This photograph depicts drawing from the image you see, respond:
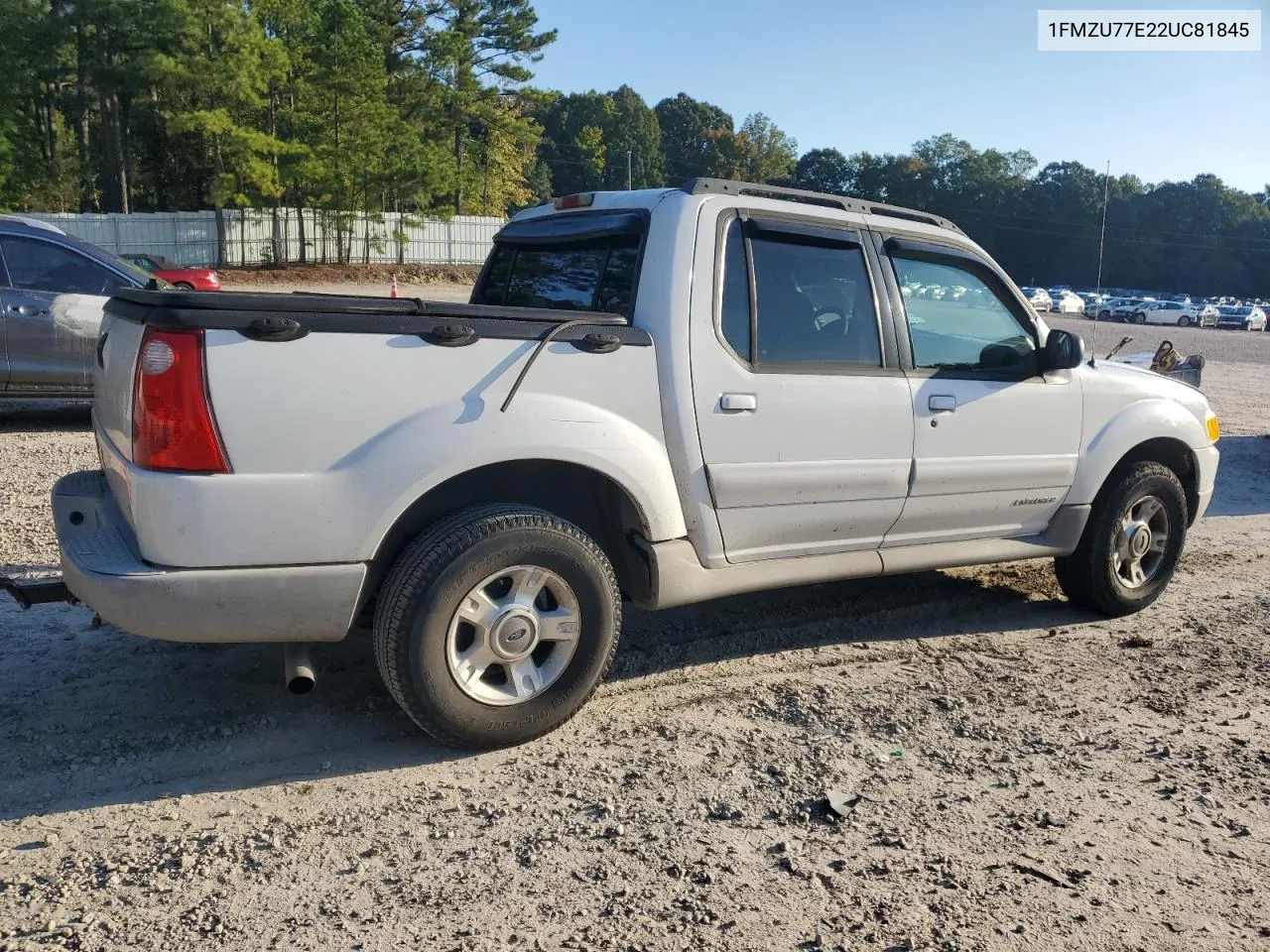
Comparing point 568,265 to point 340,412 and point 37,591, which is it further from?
point 37,591

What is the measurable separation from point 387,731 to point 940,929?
2.06 metres

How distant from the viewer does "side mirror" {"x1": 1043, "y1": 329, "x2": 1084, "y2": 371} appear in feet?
16.3

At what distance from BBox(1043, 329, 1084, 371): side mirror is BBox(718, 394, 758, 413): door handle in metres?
1.76

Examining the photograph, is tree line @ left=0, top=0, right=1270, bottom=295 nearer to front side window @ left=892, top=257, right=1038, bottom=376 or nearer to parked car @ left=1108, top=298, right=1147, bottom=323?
parked car @ left=1108, top=298, right=1147, bottom=323

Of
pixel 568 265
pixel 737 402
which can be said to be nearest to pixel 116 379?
pixel 568 265

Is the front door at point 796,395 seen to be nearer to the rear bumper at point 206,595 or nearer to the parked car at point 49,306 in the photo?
the rear bumper at point 206,595

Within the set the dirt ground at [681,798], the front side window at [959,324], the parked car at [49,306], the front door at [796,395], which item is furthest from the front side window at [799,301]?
the parked car at [49,306]

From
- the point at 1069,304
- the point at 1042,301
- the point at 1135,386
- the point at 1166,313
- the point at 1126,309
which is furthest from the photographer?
the point at 1069,304

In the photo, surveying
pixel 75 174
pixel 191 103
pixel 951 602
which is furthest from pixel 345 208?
pixel 951 602

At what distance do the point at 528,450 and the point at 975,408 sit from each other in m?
2.27

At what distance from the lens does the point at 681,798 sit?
3.49 m

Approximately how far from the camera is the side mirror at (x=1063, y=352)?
4980 millimetres

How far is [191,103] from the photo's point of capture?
3975 centimetres

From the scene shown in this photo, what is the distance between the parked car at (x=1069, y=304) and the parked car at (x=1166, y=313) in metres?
2.77
